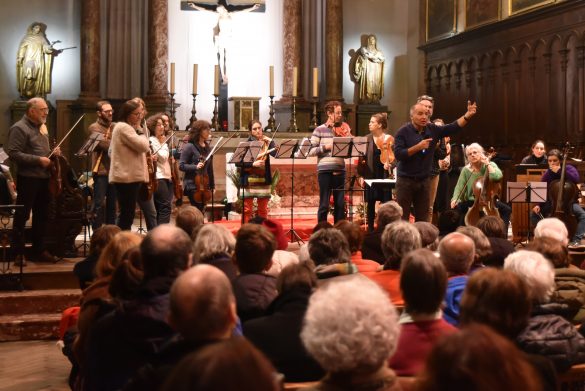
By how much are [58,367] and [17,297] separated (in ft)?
4.36

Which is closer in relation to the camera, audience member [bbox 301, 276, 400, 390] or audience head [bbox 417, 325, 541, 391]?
audience head [bbox 417, 325, 541, 391]

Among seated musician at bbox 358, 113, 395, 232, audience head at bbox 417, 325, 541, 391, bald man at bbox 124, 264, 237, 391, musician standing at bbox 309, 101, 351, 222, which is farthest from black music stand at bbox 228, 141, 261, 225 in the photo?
audience head at bbox 417, 325, 541, 391

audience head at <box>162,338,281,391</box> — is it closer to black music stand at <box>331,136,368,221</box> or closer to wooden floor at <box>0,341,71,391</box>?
wooden floor at <box>0,341,71,391</box>

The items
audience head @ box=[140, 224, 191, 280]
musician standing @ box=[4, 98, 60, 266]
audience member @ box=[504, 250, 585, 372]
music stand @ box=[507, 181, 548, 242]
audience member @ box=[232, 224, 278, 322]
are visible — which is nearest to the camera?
audience member @ box=[504, 250, 585, 372]

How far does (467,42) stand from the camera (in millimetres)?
15969

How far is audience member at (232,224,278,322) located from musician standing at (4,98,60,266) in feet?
12.3

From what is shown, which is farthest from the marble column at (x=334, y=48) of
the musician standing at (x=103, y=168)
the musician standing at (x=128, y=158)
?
the musician standing at (x=128, y=158)

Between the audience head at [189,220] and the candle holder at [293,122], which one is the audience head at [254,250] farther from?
the candle holder at [293,122]

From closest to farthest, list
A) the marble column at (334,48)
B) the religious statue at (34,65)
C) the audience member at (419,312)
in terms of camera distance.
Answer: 1. the audience member at (419,312)
2. the religious statue at (34,65)
3. the marble column at (334,48)

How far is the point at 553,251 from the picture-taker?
442 centimetres

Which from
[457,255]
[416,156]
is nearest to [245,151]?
[416,156]

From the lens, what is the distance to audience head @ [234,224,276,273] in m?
4.24

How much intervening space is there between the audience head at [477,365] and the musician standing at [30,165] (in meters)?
6.09

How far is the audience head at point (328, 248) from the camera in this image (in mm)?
4684
